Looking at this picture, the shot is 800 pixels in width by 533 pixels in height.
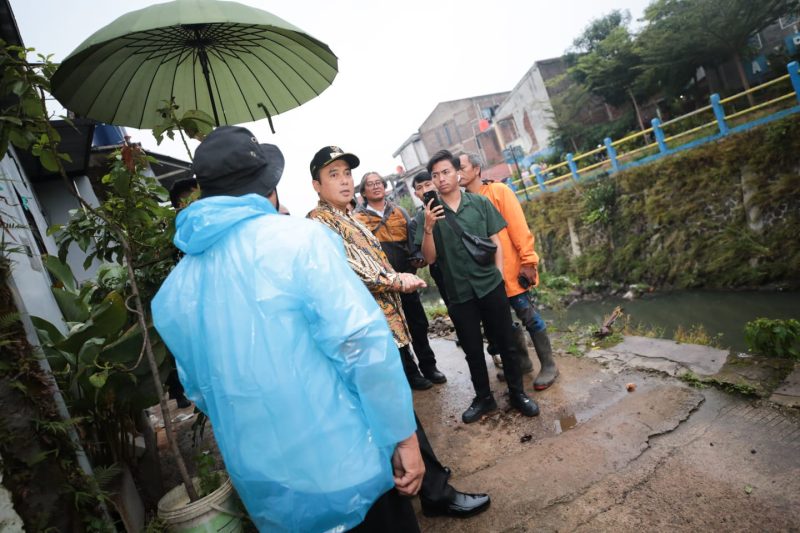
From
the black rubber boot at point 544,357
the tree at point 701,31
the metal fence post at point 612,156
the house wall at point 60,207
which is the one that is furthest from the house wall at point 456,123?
the black rubber boot at point 544,357

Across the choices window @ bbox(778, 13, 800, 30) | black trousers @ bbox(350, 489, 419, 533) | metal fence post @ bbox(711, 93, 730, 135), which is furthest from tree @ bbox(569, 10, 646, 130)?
black trousers @ bbox(350, 489, 419, 533)

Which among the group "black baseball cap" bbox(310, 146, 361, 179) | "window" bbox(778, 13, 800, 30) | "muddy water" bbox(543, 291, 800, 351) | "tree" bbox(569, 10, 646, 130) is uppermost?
"tree" bbox(569, 10, 646, 130)

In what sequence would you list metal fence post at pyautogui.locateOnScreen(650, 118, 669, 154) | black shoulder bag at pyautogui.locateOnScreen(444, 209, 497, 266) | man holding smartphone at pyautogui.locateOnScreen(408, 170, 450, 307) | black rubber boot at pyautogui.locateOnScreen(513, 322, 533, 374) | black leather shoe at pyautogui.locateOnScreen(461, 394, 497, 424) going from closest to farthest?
black shoulder bag at pyautogui.locateOnScreen(444, 209, 497, 266), black leather shoe at pyautogui.locateOnScreen(461, 394, 497, 424), man holding smartphone at pyautogui.locateOnScreen(408, 170, 450, 307), black rubber boot at pyautogui.locateOnScreen(513, 322, 533, 374), metal fence post at pyautogui.locateOnScreen(650, 118, 669, 154)

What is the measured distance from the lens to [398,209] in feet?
13.3

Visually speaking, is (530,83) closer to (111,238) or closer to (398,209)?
(398,209)

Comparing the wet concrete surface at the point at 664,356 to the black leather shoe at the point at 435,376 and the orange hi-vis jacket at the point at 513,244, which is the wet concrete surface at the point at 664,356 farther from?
the black leather shoe at the point at 435,376

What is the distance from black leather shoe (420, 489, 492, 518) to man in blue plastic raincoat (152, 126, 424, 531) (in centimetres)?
99

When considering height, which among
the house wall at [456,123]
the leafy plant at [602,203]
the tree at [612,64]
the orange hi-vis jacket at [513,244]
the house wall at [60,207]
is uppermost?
the house wall at [456,123]

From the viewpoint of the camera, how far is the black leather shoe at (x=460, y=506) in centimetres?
204

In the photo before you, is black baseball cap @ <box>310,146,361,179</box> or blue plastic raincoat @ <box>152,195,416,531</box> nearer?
blue plastic raincoat @ <box>152,195,416,531</box>

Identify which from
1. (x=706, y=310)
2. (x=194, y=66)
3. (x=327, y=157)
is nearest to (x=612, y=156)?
(x=706, y=310)

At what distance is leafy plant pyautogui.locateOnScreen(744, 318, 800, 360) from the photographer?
2803mm

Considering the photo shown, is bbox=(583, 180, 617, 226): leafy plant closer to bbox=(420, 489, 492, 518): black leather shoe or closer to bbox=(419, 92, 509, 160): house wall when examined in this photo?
bbox=(420, 489, 492, 518): black leather shoe

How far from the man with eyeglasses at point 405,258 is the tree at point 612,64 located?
694 inches
